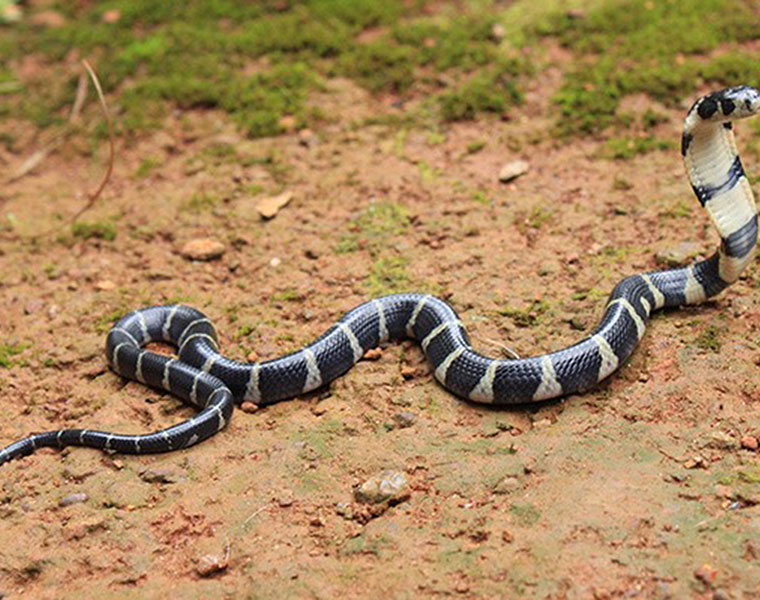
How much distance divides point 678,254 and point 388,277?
100 inches

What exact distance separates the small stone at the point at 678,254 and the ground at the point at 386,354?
3 centimetres

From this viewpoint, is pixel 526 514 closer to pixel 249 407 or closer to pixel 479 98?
pixel 249 407

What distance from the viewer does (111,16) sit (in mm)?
12367

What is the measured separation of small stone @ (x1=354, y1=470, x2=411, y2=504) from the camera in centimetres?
565

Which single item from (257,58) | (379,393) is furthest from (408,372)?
(257,58)

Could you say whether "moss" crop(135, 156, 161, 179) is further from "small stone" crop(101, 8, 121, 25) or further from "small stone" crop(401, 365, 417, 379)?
"small stone" crop(401, 365, 417, 379)

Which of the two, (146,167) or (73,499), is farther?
(146,167)

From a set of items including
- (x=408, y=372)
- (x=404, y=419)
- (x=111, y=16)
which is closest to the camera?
(x=404, y=419)

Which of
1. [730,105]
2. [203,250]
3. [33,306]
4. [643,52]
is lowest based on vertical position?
[33,306]

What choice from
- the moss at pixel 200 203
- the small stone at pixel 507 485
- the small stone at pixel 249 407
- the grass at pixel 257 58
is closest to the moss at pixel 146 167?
the grass at pixel 257 58

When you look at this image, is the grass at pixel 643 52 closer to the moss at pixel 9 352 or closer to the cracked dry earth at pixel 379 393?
the cracked dry earth at pixel 379 393

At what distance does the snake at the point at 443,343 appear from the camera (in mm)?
6383

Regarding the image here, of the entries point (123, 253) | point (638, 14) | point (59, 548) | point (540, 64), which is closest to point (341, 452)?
point (59, 548)

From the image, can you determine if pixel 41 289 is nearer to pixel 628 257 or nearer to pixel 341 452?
pixel 341 452
